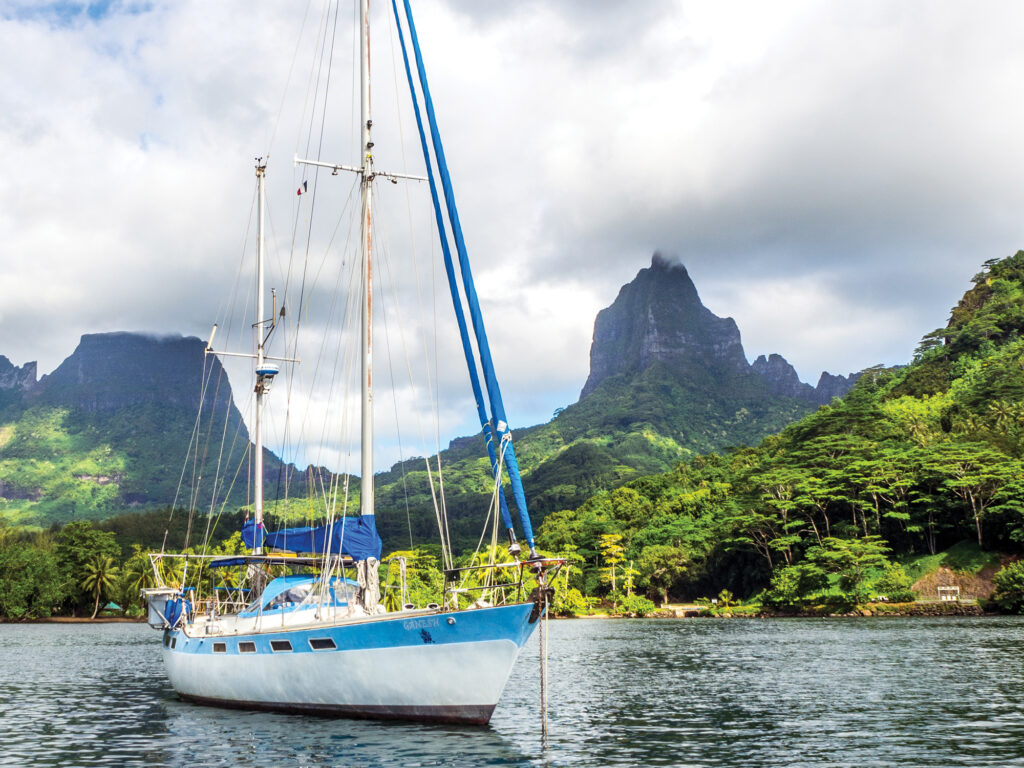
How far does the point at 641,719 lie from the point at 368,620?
8.65 m

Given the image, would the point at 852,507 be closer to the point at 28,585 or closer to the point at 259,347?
the point at 259,347

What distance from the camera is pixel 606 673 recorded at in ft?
116

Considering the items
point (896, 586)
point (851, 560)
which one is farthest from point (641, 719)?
point (851, 560)

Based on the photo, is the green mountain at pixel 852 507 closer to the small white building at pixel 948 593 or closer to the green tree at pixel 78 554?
the small white building at pixel 948 593

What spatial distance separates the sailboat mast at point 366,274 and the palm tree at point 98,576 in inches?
3778

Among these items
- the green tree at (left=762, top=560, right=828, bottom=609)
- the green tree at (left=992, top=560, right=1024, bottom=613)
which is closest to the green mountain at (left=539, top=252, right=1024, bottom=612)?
the green tree at (left=762, top=560, right=828, bottom=609)

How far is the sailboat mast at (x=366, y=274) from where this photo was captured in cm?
2314

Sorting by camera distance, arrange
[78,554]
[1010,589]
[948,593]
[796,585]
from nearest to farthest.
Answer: [1010,589]
[948,593]
[796,585]
[78,554]

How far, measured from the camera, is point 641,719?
22969 mm

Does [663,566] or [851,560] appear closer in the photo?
[851,560]

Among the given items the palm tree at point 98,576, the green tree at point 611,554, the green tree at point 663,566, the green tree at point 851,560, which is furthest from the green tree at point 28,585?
the green tree at point 851,560

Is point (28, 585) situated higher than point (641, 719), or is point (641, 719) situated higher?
point (28, 585)

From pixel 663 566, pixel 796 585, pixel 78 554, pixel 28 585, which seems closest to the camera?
pixel 796 585

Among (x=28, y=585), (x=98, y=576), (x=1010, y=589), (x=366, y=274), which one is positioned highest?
(x=366, y=274)
